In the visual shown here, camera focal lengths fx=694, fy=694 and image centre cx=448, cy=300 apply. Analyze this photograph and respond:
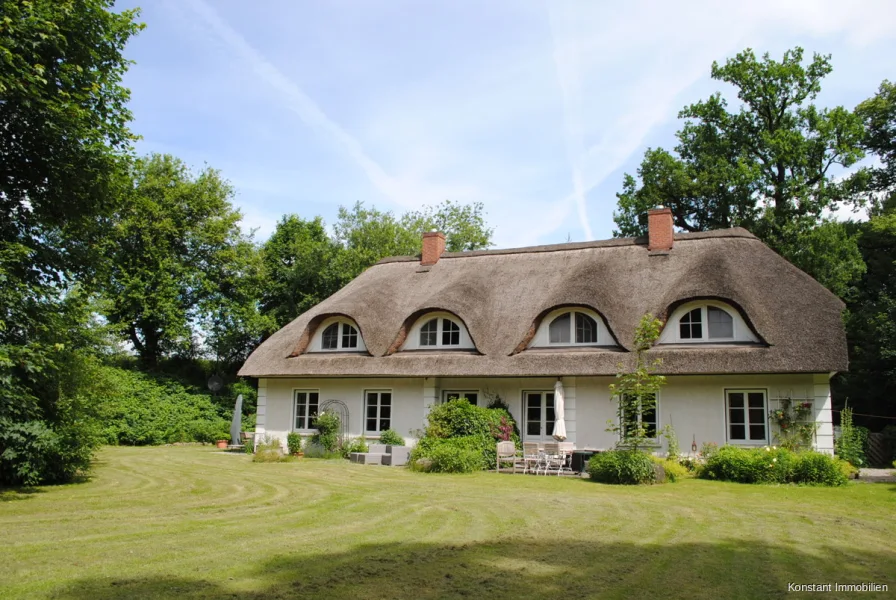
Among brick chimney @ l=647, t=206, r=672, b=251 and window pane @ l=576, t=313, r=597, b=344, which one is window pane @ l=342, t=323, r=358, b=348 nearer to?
window pane @ l=576, t=313, r=597, b=344

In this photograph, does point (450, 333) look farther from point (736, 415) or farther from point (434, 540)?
point (434, 540)

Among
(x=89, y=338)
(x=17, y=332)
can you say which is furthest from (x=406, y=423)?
(x=17, y=332)

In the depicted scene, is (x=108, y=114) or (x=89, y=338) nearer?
(x=108, y=114)

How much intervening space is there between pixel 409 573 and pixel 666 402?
12470 mm

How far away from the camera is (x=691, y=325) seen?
57.4ft

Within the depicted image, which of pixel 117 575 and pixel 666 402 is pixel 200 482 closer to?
pixel 117 575

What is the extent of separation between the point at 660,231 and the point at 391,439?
9920 mm

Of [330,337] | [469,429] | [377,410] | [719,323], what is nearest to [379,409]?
[377,410]

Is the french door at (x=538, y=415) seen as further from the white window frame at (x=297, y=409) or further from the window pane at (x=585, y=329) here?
the white window frame at (x=297, y=409)

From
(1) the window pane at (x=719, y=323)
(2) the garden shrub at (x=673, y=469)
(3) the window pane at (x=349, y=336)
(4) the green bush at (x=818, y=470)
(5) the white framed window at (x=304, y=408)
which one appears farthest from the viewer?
(5) the white framed window at (x=304, y=408)

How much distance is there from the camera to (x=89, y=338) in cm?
1356

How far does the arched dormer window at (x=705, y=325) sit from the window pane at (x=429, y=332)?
6302 mm

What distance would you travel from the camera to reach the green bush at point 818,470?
1369 centimetres

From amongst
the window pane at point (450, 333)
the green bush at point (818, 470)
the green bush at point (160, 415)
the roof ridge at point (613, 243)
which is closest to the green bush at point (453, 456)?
the window pane at point (450, 333)
